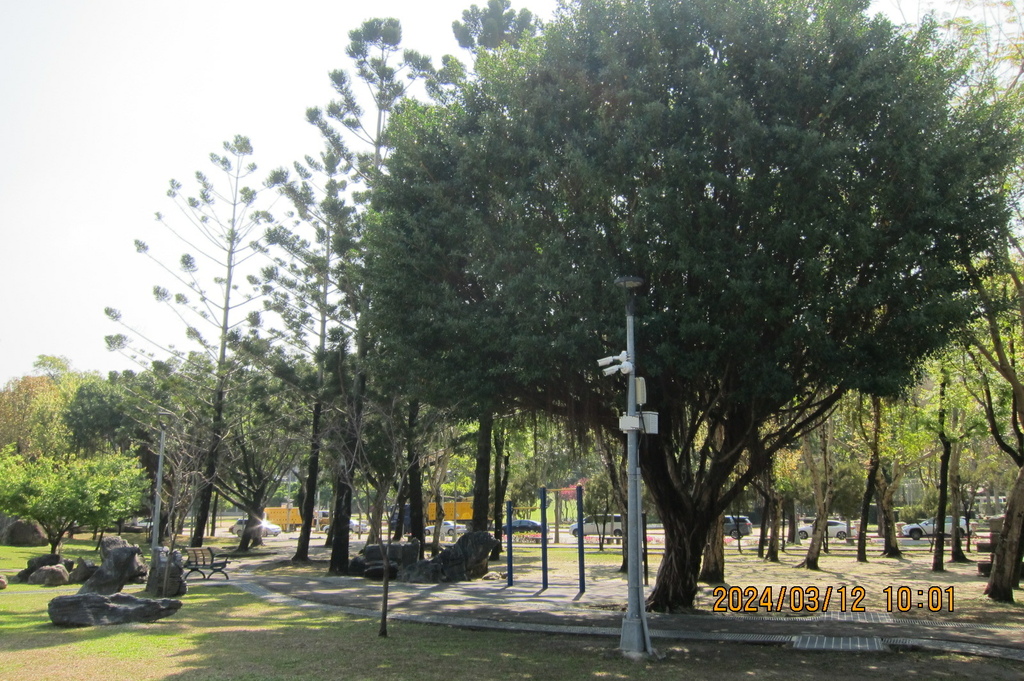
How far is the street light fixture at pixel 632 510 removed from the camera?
9.96 metres

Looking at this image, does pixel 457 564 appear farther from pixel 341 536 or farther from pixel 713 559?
pixel 713 559

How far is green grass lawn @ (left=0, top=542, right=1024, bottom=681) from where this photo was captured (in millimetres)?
8695

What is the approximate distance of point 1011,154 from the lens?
11562 millimetres

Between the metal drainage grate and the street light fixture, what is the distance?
2237 mm

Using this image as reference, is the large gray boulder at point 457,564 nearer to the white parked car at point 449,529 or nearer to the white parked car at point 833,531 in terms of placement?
the white parked car at point 449,529

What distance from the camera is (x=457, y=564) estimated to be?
68.6 ft

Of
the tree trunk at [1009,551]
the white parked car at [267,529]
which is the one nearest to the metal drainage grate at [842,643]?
the tree trunk at [1009,551]

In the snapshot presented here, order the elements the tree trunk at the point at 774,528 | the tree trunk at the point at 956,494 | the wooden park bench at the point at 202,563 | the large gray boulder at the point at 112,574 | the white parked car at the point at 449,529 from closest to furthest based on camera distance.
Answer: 1. the large gray boulder at the point at 112,574
2. the wooden park bench at the point at 202,563
3. the tree trunk at the point at 956,494
4. the tree trunk at the point at 774,528
5. the white parked car at the point at 449,529

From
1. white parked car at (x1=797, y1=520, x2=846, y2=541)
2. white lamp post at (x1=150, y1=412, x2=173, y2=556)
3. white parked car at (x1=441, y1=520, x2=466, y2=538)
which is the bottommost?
white parked car at (x1=441, y1=520, x2=466, y2=538)

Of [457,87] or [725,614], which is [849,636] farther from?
[457,87]

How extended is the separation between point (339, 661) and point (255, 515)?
1142 inches

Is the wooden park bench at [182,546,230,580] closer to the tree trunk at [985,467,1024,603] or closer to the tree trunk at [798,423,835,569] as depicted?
the tree trunk at [798,423,835,569]

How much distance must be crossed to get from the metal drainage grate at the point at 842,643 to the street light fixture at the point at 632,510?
224 centimetres

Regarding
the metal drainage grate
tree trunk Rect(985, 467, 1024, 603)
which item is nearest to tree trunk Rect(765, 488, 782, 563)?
tree trunk Rect(985, 467, 1024, 603)
